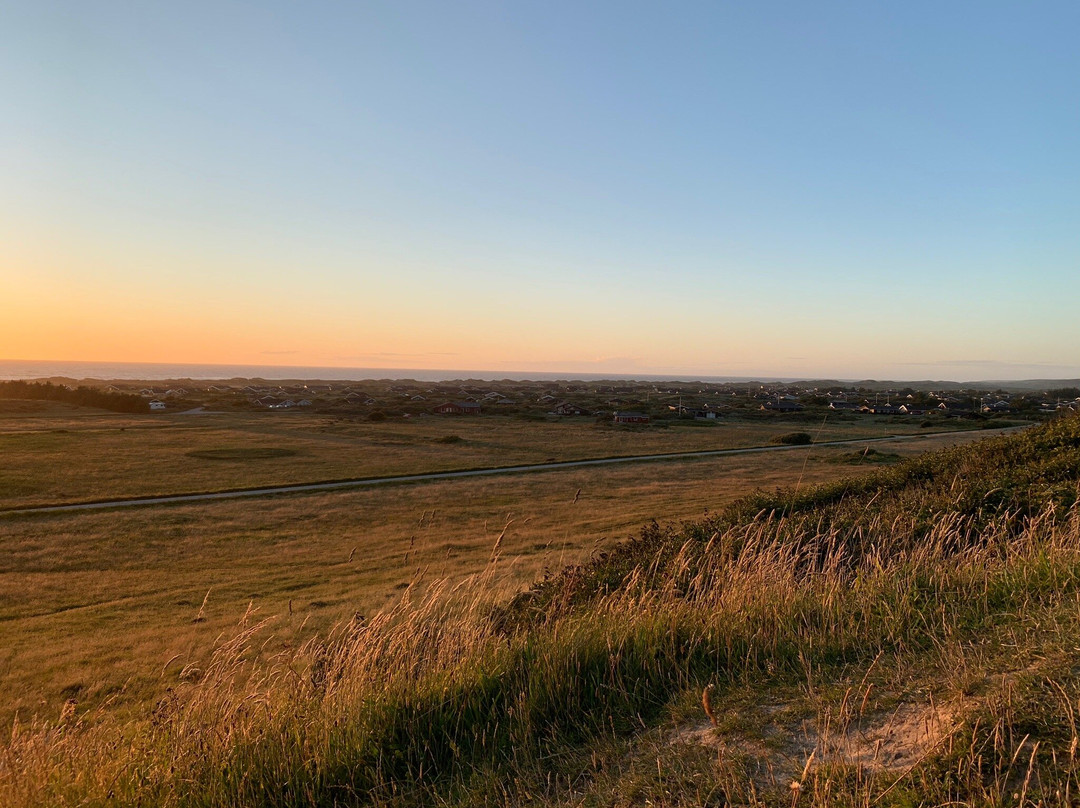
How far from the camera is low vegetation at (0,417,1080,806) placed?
3.30 metres

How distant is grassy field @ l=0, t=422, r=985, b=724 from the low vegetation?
1489 millimetres

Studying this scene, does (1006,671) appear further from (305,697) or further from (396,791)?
(305,697)

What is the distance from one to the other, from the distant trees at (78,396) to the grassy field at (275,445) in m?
8.16

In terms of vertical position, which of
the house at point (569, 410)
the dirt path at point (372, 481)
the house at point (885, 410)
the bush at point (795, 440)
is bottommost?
the dirt path at point (372, 481)

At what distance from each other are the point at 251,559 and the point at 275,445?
47.5 meters

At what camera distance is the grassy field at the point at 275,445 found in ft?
155

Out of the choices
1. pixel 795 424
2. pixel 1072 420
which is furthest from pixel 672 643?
pixel 795 424

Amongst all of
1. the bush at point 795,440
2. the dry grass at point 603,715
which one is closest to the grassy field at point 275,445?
the bush at point 795,440

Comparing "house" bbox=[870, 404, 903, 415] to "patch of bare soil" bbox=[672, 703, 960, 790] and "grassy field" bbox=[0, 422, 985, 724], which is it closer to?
"grassy field" bbox=[0, 422, 985, 724]

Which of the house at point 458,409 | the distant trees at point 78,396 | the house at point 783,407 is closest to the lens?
the distant trees at point 78,396

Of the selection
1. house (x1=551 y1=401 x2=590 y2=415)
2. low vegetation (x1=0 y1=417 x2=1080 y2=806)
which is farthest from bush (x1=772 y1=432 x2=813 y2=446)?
low vegetation (x1=0 y1=417 x2=1080 y2=806)

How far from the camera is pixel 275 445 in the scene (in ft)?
230

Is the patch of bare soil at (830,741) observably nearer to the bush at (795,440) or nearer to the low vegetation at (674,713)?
the low vegetation at (674,713)

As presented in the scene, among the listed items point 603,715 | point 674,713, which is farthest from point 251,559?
point 674,713
